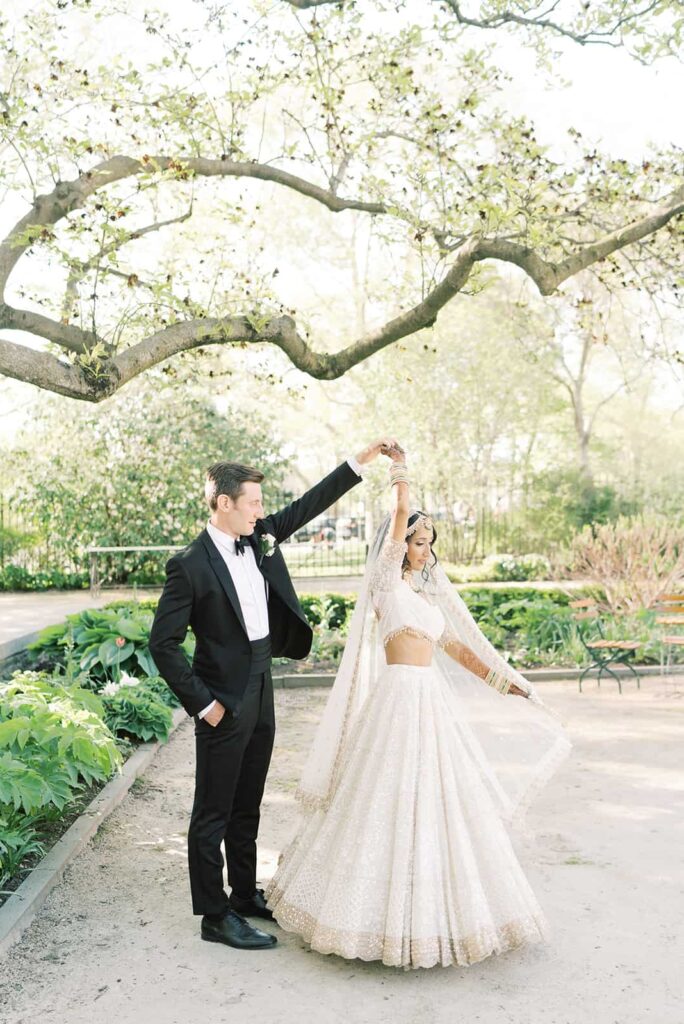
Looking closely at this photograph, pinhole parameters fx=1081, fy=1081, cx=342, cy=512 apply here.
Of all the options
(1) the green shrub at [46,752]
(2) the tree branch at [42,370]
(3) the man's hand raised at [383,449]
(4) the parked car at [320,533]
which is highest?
(2) the tree branch at [42,370]

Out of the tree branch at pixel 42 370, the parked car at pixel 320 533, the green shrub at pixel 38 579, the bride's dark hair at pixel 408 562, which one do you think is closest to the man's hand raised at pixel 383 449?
the bride's dark hair at pixel 408 562

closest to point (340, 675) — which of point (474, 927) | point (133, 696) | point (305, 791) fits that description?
point (305, 791)

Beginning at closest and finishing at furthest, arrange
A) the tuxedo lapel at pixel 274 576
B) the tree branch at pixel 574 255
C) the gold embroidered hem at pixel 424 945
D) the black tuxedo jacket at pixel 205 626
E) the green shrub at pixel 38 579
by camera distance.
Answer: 1. the gold embroidered hem at pixel 424 945
2. the black tuxedo jacket at pixel 205 626
3. the tuxedo lapel at pixel 274 576
4. the tree branch at pixel 574 255
5. the green shrub at pixel 38 579

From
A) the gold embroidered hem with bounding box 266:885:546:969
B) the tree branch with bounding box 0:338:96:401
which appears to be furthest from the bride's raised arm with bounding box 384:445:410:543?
the tree branch with bounding box 0:338:96:401

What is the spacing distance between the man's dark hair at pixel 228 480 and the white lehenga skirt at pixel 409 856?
102cm

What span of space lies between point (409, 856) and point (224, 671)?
3.48 feet

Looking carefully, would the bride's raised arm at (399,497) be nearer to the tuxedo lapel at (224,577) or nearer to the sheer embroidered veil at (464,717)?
the sheer embroidered veil at (464,717)

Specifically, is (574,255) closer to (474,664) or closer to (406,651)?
(474,664)

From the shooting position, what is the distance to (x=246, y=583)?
4.70 metres

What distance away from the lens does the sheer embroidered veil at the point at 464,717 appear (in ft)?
15.4

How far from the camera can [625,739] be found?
8617 millimetres

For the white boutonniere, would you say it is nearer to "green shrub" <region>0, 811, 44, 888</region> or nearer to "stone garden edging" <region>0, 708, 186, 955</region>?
"green shrub" <region>0, 811, 44, 888</region>

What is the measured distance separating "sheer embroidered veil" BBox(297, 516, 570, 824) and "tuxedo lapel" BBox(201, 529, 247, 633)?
19.1 inches

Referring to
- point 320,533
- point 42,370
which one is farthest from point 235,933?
point 320,533
